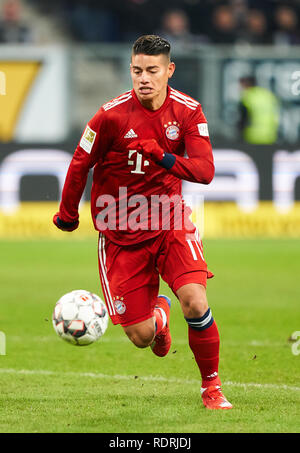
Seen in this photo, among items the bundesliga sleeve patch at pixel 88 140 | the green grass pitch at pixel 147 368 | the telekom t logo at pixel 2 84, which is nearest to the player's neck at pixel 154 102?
the bundesliga sleeve patch at pixel 88 140

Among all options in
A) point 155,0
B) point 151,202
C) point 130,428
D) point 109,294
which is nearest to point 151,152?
point 151,202

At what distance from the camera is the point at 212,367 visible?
18.5 ft

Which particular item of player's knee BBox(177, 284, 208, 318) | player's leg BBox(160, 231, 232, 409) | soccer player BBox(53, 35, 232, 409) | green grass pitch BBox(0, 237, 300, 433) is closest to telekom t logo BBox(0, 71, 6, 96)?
green grass pitch BBox(0, 237, 300, 433)

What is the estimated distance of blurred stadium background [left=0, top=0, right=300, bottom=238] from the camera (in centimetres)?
1516

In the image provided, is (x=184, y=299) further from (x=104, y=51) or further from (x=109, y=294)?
(x=104, y=51)

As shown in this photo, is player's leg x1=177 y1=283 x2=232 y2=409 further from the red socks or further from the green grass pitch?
the green grass pitch

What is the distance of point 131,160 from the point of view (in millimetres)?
5738

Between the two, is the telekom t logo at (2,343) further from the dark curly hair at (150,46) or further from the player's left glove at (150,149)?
the dark curly hair at (150,46)

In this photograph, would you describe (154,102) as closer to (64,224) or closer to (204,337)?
(64,224)

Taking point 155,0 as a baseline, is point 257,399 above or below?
below

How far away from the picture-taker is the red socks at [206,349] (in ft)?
18.3

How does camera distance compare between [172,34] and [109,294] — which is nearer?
[109,294]

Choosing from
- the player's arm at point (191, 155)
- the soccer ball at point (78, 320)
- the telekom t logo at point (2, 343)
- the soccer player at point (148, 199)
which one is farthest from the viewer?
the telekom t logo at point (2, 343)

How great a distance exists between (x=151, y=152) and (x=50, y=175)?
9903 millimetres
